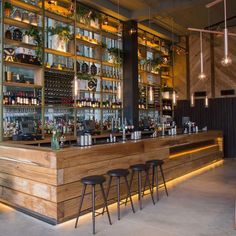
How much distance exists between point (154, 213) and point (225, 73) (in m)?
6.76

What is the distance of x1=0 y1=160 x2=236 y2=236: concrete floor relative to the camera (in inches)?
137

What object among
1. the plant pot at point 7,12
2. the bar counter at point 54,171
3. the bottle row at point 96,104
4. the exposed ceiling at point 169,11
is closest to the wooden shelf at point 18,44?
the plant pot at point 7,12

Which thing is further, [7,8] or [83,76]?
[83,76]

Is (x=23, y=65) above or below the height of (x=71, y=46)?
below

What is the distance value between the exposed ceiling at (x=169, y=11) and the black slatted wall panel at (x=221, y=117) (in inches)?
101

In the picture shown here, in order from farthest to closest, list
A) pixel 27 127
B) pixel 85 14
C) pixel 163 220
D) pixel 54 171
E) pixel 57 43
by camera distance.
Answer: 1. pixel 85 14
2. pixel 57 43
3. pixel 27 127
4. pixel 163 220
5. pixel 54 171

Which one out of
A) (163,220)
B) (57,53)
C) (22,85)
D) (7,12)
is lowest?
(163,220)

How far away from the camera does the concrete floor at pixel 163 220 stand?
3486 mm

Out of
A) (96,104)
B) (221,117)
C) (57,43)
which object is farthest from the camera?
(221,117)

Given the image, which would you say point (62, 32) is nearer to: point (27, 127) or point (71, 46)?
point (71, 46)

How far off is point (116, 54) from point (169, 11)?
1.74 metres

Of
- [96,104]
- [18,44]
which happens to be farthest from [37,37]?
[96,104]

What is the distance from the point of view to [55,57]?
21.8 feet

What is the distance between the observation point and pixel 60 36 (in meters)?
6.19
